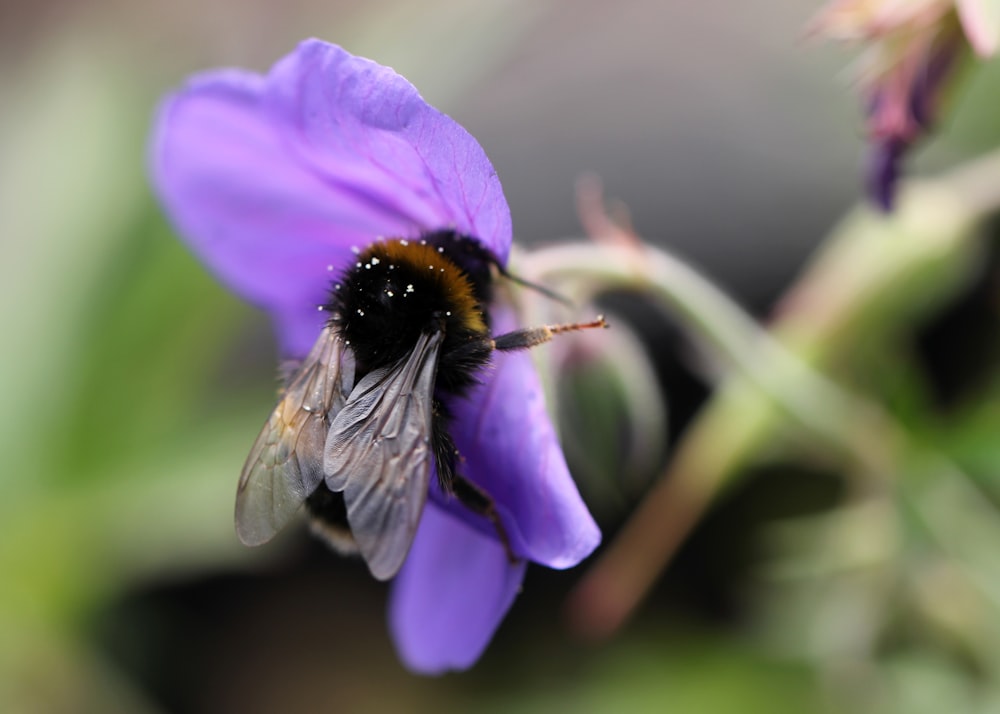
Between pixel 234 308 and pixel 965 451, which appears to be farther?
pixel 234 308

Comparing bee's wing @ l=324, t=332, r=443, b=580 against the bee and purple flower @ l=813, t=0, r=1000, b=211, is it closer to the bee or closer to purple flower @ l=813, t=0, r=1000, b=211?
the bee

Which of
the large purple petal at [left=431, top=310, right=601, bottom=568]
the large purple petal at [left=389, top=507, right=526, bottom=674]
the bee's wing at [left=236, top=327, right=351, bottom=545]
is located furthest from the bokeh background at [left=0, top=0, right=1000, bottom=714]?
Result: the bee's wing at [left=236, top=327, right=351, bottom=545]

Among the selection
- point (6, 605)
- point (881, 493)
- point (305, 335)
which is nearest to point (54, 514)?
point (6, 605)

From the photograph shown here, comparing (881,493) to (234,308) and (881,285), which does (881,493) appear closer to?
(881,285)

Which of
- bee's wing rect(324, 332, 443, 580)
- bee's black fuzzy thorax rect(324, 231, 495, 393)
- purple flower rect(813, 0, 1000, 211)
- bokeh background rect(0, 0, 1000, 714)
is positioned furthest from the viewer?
bokeh background rect(0, 0, 1000, 714)

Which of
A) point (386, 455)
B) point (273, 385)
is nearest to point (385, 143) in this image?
point (386, 455)
